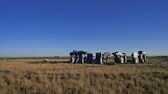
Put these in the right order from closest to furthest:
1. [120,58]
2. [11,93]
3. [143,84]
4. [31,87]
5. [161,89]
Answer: [11,93] < [161,89] < [31,87] < [143,84] < [120,58]

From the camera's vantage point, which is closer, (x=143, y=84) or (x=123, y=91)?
(x=123, y=91)

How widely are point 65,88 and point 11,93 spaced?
241 cm

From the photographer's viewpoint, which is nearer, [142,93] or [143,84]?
[142,93]

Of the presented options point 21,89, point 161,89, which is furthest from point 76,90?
point 161,89

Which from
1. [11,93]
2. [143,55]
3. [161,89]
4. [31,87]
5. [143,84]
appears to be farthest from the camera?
[143,55]

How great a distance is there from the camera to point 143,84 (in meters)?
12.8

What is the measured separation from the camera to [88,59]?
4816 centimetres

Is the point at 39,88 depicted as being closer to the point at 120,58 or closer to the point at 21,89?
the point at 21,89

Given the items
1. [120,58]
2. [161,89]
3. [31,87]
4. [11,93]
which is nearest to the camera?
[11,93]

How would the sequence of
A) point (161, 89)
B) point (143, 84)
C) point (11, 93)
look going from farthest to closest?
point (143, 84), point (161, 89), point (11, 93)

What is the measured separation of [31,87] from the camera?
11.9m

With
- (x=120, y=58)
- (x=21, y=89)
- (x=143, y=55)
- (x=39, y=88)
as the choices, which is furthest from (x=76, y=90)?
(x=143, y=55)

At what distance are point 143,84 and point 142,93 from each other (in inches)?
91.3

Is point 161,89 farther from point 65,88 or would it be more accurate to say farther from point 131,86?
point 65,88
